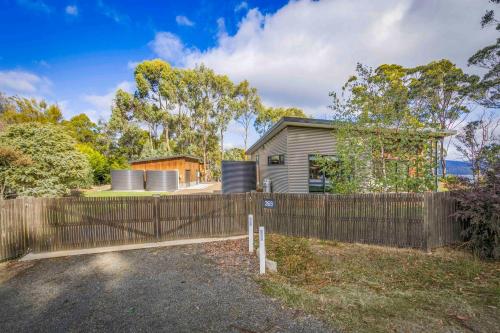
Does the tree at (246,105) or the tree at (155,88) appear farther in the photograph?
the tree at (246,105)

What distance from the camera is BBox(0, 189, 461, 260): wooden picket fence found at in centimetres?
544

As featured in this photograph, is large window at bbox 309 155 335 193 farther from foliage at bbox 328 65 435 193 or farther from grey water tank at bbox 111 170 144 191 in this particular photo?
grey water tank at bbox 111 170 144 191

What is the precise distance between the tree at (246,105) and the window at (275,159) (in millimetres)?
24614

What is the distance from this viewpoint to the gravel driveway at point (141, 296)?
2865 mm

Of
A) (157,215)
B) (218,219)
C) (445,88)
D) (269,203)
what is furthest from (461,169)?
(445,88)

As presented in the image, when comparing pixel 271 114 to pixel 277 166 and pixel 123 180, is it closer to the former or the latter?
pixel 123 180

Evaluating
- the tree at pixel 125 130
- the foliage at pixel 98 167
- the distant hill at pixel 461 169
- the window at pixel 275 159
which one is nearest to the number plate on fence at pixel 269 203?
the distant hill at pixel 461 169

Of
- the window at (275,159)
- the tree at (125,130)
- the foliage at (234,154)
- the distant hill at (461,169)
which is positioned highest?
the tree at (125,130)

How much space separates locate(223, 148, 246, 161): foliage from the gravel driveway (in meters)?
34.8

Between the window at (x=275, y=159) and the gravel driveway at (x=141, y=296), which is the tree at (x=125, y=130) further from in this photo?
the gravel driveway at (x=141, y=296)

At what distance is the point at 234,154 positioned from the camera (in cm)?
4088

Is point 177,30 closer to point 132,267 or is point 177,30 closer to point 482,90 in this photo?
point 132,267

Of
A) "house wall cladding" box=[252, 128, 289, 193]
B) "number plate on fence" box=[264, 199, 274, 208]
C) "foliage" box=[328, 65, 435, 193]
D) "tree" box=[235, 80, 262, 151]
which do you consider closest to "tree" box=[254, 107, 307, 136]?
"tree" box=[235, 80, 262, 151]

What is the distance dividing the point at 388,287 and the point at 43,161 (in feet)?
39.6
